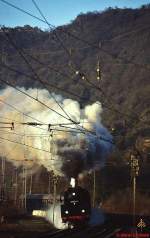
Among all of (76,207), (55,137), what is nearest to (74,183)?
(76,207)

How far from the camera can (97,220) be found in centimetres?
5594

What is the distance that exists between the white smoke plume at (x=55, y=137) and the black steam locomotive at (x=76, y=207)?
4.42 meters

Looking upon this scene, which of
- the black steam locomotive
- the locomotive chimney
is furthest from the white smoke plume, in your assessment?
the black steam locomotive

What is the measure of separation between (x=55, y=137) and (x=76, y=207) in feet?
74.1

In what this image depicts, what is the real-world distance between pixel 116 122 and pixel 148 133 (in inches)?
506

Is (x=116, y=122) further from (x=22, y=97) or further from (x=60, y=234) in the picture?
(x=60, y=234)

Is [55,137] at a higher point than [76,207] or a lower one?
higher

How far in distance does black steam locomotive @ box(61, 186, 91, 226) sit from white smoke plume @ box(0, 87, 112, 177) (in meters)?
4.42

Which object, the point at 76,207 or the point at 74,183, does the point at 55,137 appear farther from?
the point at 76,207

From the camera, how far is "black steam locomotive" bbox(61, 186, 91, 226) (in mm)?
43375

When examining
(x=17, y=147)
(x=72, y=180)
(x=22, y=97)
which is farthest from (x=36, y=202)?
(x=72, y=180)

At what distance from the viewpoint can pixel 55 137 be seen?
65125 millimetres

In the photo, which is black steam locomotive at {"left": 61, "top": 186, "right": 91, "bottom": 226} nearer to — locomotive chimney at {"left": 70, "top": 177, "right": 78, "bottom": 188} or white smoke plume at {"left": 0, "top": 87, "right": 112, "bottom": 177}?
locomotive chimney at {"left": 70, "top": 177, "right": 78, "bottom": 188}

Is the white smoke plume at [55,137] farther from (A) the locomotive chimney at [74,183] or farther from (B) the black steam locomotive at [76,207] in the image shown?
(B) the black steam locomotive at [76,207]
